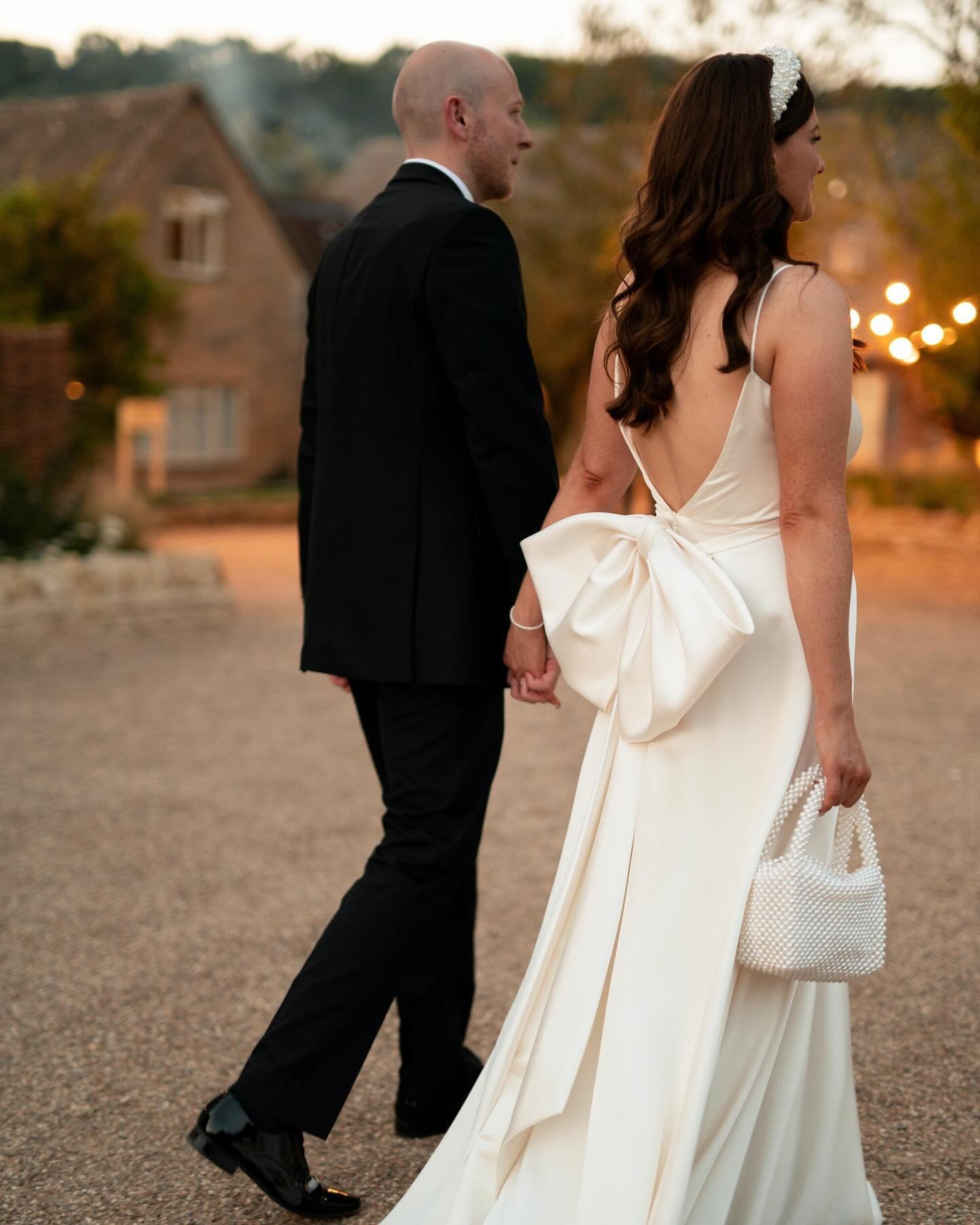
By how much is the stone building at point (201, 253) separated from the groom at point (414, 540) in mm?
21932

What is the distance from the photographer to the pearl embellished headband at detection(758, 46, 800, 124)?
206 centimetres

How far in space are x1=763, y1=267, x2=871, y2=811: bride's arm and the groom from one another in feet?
1.85

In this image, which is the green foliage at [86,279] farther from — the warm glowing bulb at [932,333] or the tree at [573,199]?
the warm glowing bulb at [932,333]

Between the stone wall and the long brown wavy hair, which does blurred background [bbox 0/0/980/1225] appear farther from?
the long brown wavy hair

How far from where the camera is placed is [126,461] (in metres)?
17.8

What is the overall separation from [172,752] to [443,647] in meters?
4.24

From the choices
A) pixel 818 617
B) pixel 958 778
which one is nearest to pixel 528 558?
pixel 818 617

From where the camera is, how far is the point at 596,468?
7.77ft

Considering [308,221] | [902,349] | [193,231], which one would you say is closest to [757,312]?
[902,349]

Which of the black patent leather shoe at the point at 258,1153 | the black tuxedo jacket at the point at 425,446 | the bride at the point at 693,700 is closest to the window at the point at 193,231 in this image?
the black tuxedo jacket at the point at 425,446

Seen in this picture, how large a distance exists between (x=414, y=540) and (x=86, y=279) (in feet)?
50.5

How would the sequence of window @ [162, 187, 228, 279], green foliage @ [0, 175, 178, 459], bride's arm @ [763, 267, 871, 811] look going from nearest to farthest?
bride's arm @ [763, 267, 871, 811] → green foliage @ [0, 175, 178, 459] → window @ [162, 187, 228, 279]

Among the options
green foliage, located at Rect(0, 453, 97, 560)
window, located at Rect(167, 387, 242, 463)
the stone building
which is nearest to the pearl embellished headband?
green foliage, located at Rect(0, 453, 97, 560)

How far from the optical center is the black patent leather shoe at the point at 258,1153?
2.48 metres
